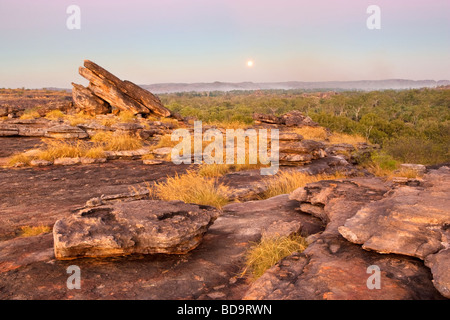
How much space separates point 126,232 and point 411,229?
117 inches

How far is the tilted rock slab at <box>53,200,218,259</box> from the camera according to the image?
296 centimetres

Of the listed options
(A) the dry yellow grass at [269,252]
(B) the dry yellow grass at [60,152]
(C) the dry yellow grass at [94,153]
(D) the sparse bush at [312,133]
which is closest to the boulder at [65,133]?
(B) the dry yellow grass at [60,152]

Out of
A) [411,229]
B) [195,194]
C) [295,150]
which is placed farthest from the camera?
[295,150]

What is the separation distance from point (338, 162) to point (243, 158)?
11.6 feet

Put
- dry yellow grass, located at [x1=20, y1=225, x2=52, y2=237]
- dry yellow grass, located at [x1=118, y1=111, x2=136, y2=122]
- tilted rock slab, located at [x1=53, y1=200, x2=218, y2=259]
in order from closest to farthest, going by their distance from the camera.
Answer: tilted rock slab, located at [x1=53, y1=200, x2=218, y2=259] → dry yellow grass, located at [x1=20, y1=225, x2=52, y2=237] → dry yellow grass, located at [x1=118, y1=111, x2=136, y2=122]

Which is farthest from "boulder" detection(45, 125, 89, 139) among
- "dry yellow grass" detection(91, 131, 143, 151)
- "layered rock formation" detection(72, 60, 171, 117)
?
"layered rock formation" detection(72, 60, 171, 117)

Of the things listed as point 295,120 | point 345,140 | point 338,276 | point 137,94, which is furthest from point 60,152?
point 345,140

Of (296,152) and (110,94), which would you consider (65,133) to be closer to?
(110,94)

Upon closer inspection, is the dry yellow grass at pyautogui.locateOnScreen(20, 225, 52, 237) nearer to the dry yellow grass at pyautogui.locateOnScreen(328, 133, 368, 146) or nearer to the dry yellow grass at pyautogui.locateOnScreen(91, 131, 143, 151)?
the dry yellow grass at pyautogui.locateOnScreen(91, 131, 143, 151)

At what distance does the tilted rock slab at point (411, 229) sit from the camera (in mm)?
2416

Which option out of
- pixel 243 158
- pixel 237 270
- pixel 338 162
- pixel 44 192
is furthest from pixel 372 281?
pixel 338 162

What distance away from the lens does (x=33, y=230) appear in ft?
13.6

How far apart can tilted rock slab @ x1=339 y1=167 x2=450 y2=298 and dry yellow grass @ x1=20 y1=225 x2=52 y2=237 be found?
162 inches
